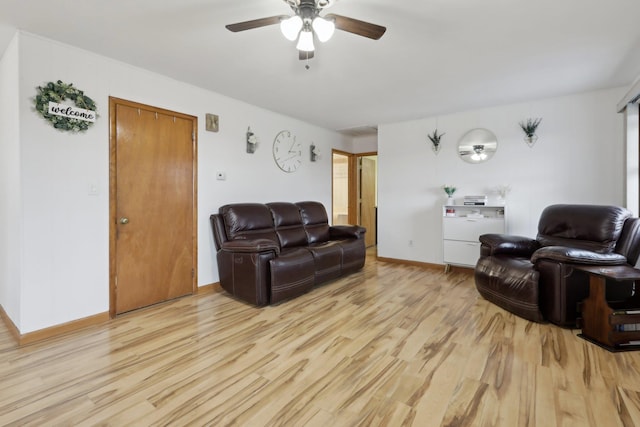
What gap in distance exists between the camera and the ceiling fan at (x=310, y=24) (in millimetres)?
1736

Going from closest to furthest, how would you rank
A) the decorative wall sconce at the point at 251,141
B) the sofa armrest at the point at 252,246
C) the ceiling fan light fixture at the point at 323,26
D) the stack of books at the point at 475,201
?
1. the ceiling fan light fixture at the point at 323,26
2. the sofa armrest at the point at 252,246
3. the decorative wall sconce at the point at 251,141
4. the stack of books at the point at 475,201

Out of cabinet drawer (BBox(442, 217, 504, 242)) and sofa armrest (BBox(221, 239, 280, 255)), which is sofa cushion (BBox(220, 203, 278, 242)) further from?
cabinet drawer (BBox(442, 217, 504, 242))

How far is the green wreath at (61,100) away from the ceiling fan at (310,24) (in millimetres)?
1693

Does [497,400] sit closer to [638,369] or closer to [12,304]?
[638,369]

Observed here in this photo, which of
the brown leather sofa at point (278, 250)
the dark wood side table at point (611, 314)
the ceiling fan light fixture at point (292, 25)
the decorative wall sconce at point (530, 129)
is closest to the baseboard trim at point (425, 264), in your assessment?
the brown leather sofa at point (278, 250)

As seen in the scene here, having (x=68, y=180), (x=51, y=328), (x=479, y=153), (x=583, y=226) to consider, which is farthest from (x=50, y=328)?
(x=479, y=153)

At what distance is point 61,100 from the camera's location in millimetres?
2465

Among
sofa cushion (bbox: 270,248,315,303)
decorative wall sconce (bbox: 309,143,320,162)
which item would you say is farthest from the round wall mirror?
sofa cushion (bbox: 270,248,315,303)

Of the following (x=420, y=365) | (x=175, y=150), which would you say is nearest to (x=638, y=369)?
(x=420, y=365)

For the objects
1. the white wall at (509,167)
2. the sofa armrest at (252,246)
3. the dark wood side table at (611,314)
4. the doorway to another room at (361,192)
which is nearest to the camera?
the dark wood side table at (611,314)

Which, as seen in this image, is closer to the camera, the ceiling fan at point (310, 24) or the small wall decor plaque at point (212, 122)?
the ceiling fan at point (310, 24)

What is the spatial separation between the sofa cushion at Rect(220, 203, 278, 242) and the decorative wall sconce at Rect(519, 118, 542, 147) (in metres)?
3.64

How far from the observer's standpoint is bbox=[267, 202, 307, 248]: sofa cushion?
3.94 meters

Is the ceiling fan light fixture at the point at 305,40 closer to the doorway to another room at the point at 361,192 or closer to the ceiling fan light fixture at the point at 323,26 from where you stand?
the ceiling fan light fixture at the point at 323,26
